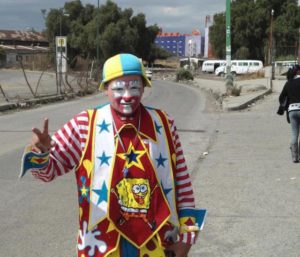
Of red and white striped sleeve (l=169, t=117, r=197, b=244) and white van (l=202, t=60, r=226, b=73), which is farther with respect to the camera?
white van (l=202, t=60, r=226, b=73)

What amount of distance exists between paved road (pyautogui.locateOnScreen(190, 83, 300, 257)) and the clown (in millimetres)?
2400

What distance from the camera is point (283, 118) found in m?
16.7

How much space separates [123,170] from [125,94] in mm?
341

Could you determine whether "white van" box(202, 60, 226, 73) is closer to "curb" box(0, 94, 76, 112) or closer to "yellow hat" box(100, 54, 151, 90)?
"curb" box(0, 94, 76, 112)

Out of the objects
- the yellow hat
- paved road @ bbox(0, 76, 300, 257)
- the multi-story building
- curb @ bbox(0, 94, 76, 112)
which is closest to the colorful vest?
the yellow hat

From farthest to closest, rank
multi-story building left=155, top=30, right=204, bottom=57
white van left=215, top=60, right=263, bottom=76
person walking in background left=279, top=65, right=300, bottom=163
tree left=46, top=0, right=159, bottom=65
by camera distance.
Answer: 1. multi-story building left=155, top=30, right=204, bottom=57
2. tree left=46, top=0, right=159, bottom=65
3. white van left=215, top=60, right=263, bottom=76
4. person walking in background left=279, top=65, right=300, bottom=163

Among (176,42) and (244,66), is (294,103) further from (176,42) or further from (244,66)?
(176,42)

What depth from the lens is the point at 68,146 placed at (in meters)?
2.49

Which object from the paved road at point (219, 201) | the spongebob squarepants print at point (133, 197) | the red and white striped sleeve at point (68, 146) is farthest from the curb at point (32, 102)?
the spongebob squarepants print at point (133, 197)

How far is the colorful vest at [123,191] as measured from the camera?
2.36 metres

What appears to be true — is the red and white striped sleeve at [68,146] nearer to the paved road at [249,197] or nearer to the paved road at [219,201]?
the paved road at [219,201]

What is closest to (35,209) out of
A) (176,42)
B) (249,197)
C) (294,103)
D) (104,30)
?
(249,197)

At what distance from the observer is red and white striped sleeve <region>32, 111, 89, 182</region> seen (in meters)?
2.47

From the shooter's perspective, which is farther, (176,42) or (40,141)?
(176,42)
